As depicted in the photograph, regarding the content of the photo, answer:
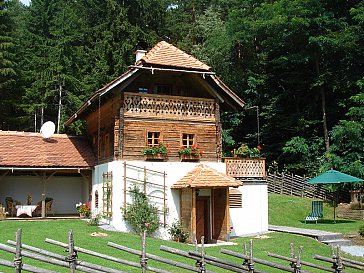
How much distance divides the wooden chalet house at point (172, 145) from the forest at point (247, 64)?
11467mm

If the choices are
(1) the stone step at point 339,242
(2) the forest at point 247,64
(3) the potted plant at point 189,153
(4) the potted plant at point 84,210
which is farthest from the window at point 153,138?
(2) the forest at point 247,64

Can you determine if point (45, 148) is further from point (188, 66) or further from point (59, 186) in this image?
point (188, 66)

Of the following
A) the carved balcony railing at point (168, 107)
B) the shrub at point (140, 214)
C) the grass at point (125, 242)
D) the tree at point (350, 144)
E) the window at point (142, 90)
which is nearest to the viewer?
the grass at point (125, 242)

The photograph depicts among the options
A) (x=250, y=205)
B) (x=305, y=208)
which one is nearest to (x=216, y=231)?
(x=250, y=205)

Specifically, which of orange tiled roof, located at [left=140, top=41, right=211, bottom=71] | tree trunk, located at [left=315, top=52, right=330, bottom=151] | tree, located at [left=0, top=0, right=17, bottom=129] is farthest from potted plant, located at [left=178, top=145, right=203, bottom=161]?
tree, located at [left=0, top=0, right=17, bottom=129]

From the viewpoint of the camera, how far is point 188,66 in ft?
64.9

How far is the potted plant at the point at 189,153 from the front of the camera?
19.5m

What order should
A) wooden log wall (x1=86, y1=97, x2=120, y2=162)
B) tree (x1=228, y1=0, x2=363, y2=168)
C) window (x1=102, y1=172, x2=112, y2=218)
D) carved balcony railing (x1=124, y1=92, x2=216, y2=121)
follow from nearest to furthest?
window (x1=102, y1=172, x2=112, y2=218), carved balcony railing (x1=124, y1=92, x2=216, y2=121), wooden log wall (x1=86, y1=97, x2=120, y2=162), tree (x1=228, y1=0, x2=363, y2=168)

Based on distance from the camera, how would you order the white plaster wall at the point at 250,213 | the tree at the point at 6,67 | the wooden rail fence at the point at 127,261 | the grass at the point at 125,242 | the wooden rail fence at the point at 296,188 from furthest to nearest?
the tree at the point at 6,67 < the wooden rail fence at the point at 296,188 < the white plaster wall at the point at 250,213 < the grass at the point at 125,242 < the wooden rail fence at the point at 127,261

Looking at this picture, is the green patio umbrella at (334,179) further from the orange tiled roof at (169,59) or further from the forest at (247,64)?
the orange tiled roof at (169,59)

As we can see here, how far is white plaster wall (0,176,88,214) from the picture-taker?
77.6ft

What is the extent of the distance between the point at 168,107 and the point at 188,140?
1735 millimetres

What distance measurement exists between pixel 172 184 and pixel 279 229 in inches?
220

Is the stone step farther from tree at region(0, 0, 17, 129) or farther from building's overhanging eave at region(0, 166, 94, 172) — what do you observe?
tree at region(0, 0, 17, 129)
